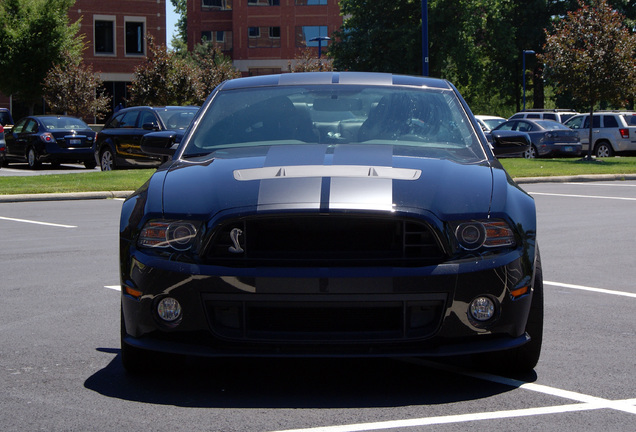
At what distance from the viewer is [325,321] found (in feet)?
14.3

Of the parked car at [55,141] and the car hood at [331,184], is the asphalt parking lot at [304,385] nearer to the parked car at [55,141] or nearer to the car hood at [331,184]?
the car hood at [331,184]

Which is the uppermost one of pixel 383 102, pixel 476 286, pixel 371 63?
pixel 371 63

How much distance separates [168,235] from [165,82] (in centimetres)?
3268

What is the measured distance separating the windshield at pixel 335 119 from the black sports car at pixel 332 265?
84cm

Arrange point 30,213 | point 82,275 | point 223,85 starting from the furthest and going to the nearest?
point 30,213 < point 82,275 < point 223,85

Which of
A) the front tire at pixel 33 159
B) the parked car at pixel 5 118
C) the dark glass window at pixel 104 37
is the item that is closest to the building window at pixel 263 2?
the dark glass window at pixel 104 37

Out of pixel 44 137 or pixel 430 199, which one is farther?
pixel 44 137

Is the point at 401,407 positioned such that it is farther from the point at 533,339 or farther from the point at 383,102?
the point at 383,102

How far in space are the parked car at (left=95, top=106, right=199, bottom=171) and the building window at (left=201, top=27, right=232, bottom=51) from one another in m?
59.5

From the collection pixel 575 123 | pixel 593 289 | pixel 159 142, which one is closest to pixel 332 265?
pixel 159 142

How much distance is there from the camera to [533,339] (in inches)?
187

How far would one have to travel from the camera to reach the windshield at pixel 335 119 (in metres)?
5.64

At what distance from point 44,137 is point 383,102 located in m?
23.1

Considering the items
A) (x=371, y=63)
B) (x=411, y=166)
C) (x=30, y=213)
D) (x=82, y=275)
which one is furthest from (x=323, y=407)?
(x=371, y=63)
